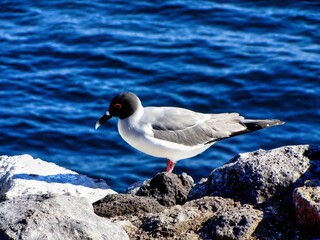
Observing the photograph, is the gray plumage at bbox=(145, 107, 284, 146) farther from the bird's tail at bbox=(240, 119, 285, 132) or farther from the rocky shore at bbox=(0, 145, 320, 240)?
the rocky shore at bbox=(0, 145, 320, 240)

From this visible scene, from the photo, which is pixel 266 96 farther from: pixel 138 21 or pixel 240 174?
pixel 240 174

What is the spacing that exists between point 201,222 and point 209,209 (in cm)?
20

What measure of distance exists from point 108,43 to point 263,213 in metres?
11.8

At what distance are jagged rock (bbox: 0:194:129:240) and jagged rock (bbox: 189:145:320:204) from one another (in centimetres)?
116

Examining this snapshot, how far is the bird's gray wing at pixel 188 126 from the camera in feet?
33.5

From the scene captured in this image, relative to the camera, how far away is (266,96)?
15.2m

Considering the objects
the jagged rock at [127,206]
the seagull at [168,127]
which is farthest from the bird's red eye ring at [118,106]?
the jagged rock at [127,206]

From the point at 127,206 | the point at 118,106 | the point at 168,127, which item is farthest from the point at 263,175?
the point at 118,106

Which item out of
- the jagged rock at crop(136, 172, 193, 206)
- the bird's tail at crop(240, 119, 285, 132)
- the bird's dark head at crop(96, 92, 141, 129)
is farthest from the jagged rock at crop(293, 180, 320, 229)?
the bird's tail at crop(240, 119, 285, 132)

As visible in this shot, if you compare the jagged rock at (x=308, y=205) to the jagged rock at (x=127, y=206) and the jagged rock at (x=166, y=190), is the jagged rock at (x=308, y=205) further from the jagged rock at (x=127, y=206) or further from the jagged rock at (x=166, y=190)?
the jagged rock at (x=166, y=190)

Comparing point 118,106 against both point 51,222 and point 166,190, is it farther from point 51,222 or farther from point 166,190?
point 51,222

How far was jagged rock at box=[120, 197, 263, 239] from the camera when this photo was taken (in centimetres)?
588

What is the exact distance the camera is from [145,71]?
16344 mm

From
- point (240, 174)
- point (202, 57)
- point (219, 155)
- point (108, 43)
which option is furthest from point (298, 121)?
point (240, 174)
